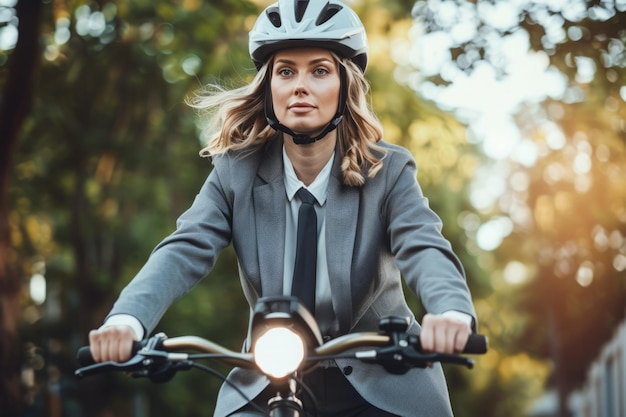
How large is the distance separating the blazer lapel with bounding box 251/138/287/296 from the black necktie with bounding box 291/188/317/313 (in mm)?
82

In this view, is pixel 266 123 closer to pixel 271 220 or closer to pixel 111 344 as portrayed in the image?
pixel 271 220

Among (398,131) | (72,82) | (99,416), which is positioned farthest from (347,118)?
(99,416)

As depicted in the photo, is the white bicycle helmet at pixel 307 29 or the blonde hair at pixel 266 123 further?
the blonde hair at pixel 266 123

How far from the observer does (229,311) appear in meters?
20.7

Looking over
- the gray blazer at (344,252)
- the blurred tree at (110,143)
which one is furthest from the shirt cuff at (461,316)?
the blurred tree at (110,143)

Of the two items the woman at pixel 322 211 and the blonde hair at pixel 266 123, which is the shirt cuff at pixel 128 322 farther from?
the blonde hair at pixel 266 123

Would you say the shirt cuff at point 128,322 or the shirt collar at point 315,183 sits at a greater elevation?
the shirt collar at point 315,183

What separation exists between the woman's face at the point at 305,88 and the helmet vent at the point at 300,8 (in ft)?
0.43

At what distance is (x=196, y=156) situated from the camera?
18.4m

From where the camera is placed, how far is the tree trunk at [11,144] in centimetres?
1101

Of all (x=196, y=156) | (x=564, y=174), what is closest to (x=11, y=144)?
(x=196, y=156)

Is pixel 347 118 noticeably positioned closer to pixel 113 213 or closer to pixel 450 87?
pixel 450 87

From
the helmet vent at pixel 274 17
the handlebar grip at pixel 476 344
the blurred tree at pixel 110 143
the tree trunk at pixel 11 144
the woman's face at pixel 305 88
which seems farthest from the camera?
the blurred tree at pixel 110 143

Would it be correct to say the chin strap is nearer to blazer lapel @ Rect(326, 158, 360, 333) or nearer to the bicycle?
blazer lapel @ Rect(326, 158, 360, 333)
